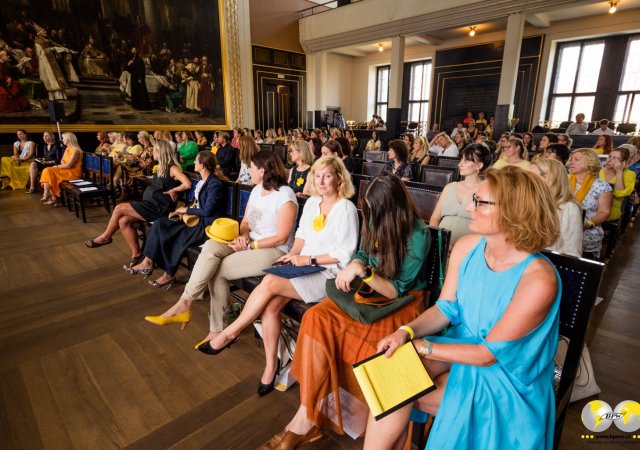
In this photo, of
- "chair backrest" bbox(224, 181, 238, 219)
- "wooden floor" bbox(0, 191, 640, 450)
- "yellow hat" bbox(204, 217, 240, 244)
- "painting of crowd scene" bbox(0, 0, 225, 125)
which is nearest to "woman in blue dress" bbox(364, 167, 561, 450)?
"wooden floor" bbox(0, 191, 640, 450)

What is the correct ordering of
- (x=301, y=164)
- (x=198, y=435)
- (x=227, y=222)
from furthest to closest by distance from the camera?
(x=301, y=164), (x=227, y=222), (x=198, y=435)

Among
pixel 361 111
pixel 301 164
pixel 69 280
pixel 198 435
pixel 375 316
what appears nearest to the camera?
pixel 375 316

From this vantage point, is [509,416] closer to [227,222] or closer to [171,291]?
[227,222]

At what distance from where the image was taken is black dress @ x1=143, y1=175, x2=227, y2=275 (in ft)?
9.30

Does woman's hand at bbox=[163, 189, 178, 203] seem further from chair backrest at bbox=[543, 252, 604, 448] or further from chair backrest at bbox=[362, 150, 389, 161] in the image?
chair backrest at bbox=[543, 252, 604, 448]

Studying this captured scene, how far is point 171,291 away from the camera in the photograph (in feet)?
10.0

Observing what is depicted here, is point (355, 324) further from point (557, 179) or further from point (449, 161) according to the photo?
point (449, 161)

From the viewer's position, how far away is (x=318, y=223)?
2.08 meters

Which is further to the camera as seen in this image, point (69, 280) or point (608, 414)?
point (69, 280)

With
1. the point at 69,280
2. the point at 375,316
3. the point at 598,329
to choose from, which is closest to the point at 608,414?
the point at 598,329

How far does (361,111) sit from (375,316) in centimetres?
1716

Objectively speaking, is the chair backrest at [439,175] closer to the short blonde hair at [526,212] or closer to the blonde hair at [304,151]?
the blonde hair at [304,151]

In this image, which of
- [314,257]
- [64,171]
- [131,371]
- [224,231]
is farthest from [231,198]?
[64,171]

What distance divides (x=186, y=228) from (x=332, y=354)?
1.92 m
